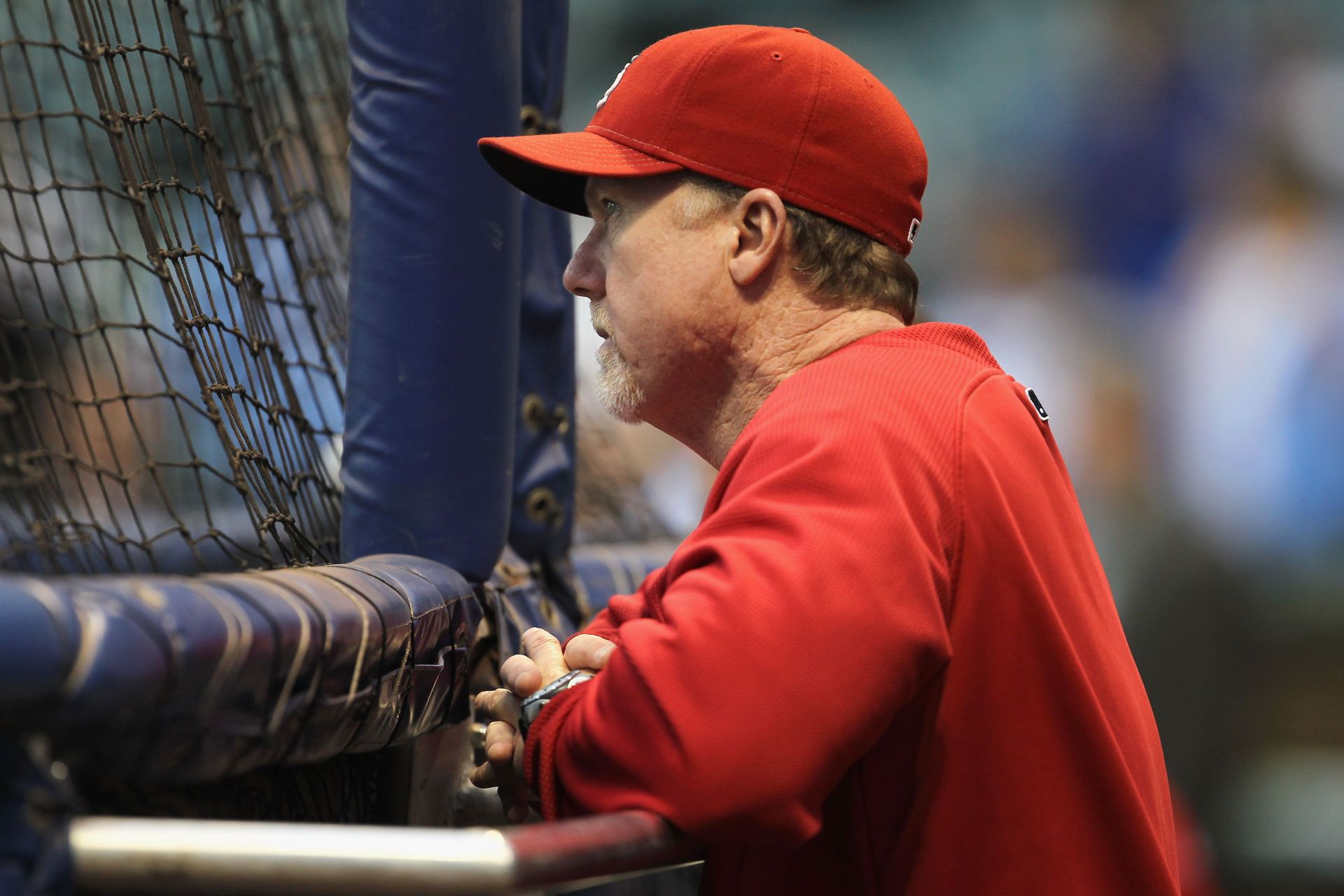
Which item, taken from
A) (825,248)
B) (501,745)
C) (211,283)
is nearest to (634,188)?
(825,248)

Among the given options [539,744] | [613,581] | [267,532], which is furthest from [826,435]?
[613,581]

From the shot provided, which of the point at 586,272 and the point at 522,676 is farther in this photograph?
the point at 586,272

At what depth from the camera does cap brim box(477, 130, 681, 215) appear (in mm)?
1092

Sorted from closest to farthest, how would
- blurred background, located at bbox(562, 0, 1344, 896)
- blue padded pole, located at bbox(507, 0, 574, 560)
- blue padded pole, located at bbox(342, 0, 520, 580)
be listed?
blue padded pole, located at bbox(342, 0, 520, 580)
blue padded pole, located at bbox(507, 0, 574, 560)
blurred background, located at bbox(562, 0, 1344, 896)

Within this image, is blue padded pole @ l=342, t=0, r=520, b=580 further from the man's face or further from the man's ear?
the man's ear

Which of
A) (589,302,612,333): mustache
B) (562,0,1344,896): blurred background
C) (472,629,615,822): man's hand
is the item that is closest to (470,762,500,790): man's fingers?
(472,629,615,822): man's hand

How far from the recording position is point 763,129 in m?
1.08

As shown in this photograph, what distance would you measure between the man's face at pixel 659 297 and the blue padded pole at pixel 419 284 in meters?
0.19

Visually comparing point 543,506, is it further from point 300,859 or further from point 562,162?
point 300,859

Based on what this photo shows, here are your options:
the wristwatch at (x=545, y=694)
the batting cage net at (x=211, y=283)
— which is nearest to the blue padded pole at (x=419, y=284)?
the batting cage net at (x=211, y=283)

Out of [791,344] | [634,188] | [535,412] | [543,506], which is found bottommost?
[543,506]

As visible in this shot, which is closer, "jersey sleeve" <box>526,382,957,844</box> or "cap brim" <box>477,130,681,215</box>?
"jersey sleeve" <box>526,382,957,844</box>

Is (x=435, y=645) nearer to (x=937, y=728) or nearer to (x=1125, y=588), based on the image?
(x=937, y=728)

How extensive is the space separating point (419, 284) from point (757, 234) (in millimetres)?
366
